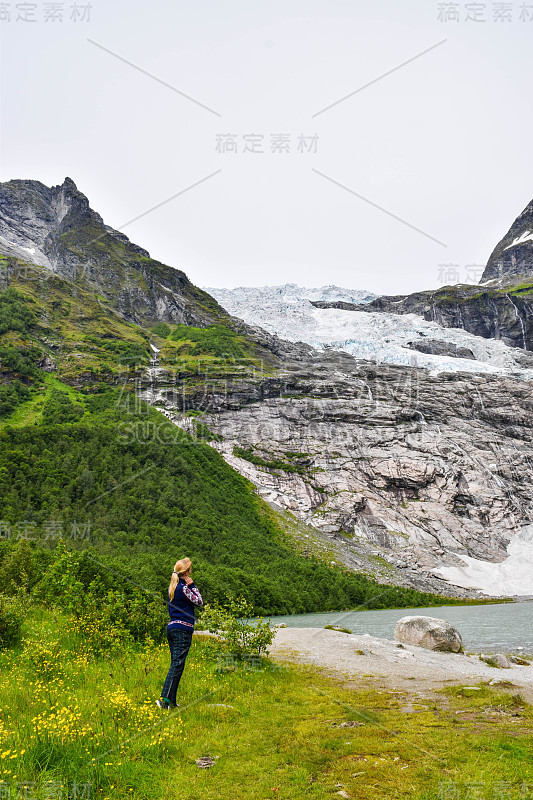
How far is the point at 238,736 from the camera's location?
9.02 metres

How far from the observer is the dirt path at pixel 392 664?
52.1 ft

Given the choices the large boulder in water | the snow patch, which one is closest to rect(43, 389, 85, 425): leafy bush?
the snow patch

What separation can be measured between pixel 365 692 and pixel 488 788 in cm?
791

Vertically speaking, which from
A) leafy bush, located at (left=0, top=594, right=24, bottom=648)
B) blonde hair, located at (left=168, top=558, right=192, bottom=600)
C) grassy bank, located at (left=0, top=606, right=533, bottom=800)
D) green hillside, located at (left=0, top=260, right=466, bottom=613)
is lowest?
green hillside, located at (left=0, top=260, right=466, bottom=613)

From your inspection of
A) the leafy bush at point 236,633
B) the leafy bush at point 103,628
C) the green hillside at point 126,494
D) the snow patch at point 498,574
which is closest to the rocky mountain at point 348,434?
the snow patch at point 498,574

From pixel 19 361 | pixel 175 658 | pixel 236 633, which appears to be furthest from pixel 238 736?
pixel 19 361

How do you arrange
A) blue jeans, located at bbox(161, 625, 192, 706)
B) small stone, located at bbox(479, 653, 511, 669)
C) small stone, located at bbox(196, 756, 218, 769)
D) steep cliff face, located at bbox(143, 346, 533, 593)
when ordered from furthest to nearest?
1. steep cliff face, located at bbox(143, 346, 533, 593)
2. small stone, located at bbox(479, 653, 511, 669)
3. blue jeans, located at bbox(161, 625, 192, 706)
4. small stone, located at bbox(196, 756, 218, 769)

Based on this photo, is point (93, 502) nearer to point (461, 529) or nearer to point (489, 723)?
point (489, 723)

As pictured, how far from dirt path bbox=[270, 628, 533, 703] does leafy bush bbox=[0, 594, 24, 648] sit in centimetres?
1055

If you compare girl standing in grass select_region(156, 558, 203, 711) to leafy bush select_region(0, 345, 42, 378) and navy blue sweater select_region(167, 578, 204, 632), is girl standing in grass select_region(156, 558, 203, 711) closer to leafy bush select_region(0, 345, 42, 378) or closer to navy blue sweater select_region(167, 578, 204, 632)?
navy blue sweater select_region(167, 578, 204, 632)

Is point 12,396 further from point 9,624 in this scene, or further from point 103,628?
point 103,628

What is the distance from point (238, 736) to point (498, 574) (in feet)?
412

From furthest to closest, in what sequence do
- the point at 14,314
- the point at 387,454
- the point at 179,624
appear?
the point at 14,314, the point at 387,454, the point at 179,624

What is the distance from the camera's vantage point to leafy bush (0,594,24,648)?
15359mm
